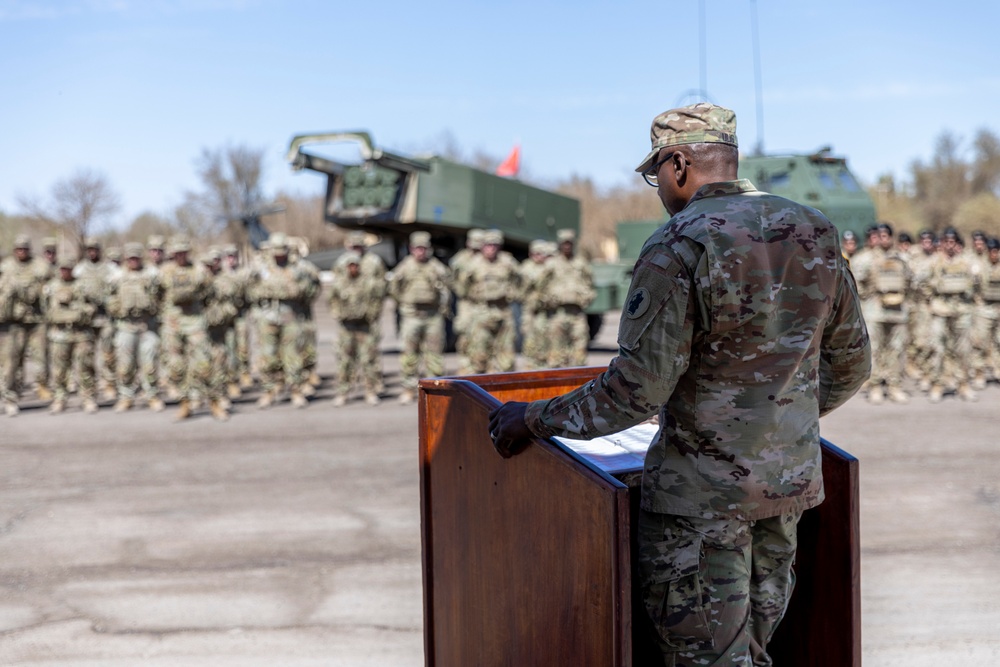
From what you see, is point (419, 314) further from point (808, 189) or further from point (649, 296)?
point (649, 296)

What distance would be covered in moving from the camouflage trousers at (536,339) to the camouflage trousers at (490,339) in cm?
51

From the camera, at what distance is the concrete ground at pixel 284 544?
154 inches

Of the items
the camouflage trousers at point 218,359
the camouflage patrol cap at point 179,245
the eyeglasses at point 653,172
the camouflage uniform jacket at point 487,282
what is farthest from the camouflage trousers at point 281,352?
the eyeglasses at point 653,172

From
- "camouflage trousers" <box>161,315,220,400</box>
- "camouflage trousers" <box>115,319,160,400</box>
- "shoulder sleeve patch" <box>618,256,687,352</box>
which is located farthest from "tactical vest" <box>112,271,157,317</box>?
"shoulder sleeve patch" <box>618,256,687,352</box>

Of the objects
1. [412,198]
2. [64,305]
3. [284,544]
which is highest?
[412,198]

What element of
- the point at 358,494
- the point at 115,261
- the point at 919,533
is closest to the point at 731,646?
the point at 919,533

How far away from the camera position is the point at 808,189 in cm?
1461

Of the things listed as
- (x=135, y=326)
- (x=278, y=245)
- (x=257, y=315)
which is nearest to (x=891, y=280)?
(x=278, y=245)

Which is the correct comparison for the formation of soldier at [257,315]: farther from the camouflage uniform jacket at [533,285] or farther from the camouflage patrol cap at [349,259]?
the camouflage uniform jacket at [533,285]

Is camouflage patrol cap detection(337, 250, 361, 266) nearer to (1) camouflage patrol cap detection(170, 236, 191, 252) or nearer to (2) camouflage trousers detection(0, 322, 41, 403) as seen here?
(1) camouflage patrol cap detection(170, 236, 191, 252)

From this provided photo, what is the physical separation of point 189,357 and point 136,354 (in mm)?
1037

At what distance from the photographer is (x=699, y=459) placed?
2102 mm

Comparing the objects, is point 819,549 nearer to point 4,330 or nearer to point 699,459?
point 699,459

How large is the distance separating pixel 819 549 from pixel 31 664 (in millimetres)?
2925
